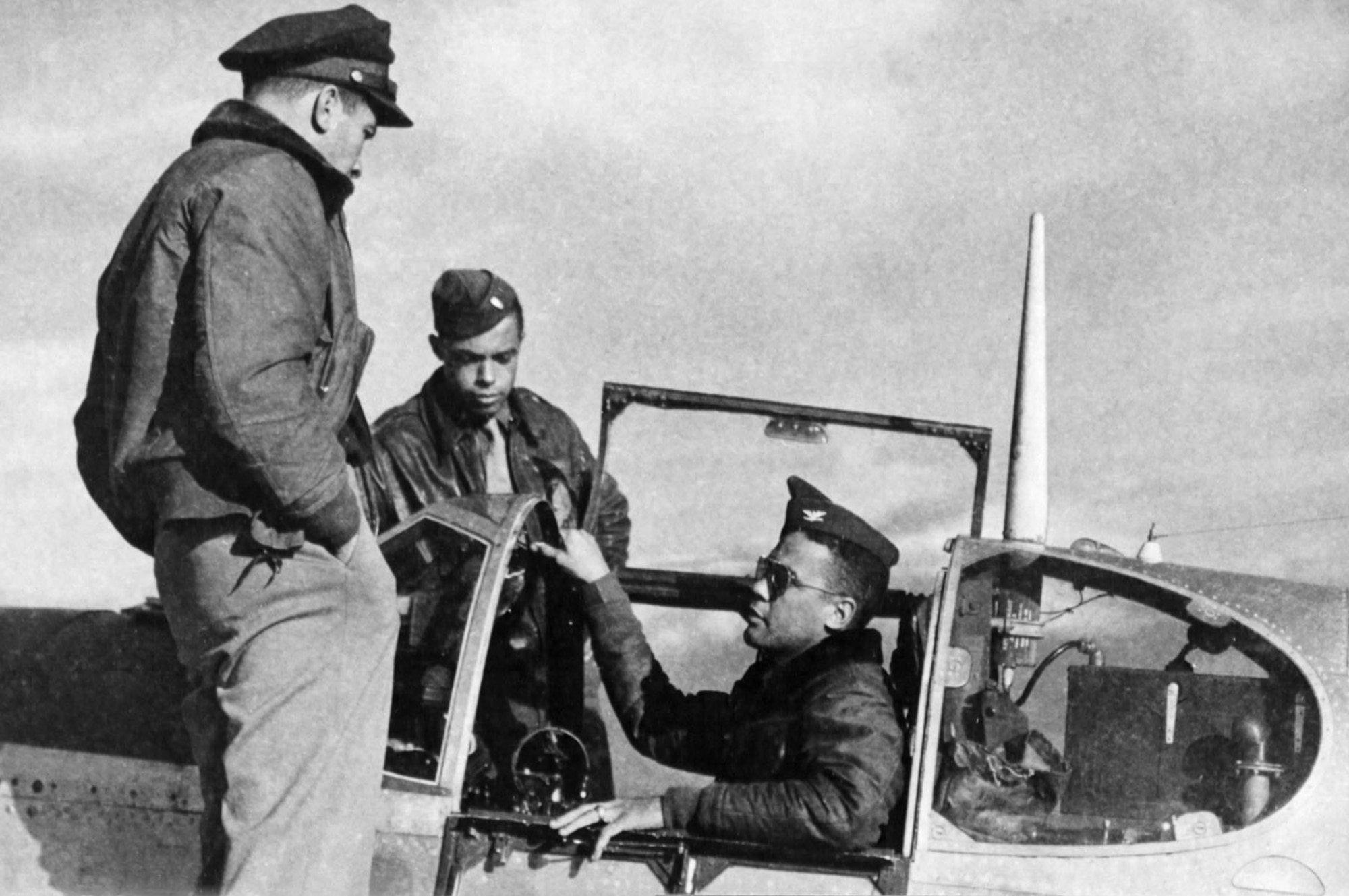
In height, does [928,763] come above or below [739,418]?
below

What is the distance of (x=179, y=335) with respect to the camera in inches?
115

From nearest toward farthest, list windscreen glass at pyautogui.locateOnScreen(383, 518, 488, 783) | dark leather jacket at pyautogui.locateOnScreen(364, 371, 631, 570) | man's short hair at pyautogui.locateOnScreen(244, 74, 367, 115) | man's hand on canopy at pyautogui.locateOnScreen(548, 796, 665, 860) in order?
man's short hair at pyautogui.locateOnScreen(244, 74, 367, 115), man's hand on canopy at pyautogui.locateOnScreen(548, 796, 665, 860), windscreen glass at pyautogui.locateOnScreen(383, 518, 488, 783), dark leather jacket at pyautogui.locateOnScreen(364, 371, 631, 570)

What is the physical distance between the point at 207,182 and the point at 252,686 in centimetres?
97

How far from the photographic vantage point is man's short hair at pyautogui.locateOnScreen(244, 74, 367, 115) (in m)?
3.19

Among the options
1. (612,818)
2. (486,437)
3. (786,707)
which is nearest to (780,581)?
(786,707)

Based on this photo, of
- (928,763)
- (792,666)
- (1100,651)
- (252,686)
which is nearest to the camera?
(252,686)

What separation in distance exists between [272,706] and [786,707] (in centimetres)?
146

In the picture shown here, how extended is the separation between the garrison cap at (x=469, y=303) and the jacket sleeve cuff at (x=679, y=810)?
1840 millimetres

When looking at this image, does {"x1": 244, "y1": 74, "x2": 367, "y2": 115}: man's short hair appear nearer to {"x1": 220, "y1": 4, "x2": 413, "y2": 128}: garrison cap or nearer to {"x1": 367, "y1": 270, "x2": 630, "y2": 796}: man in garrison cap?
{"x1": 220, "y1": 4, "x2": 413, "y2": 128}: garrison cap

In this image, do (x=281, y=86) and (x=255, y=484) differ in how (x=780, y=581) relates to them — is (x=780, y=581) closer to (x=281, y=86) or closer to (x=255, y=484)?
(x=255, y=484)

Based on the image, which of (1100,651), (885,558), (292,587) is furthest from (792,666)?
(292,587)

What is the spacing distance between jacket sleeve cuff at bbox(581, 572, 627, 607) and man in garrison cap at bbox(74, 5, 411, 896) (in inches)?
45.5

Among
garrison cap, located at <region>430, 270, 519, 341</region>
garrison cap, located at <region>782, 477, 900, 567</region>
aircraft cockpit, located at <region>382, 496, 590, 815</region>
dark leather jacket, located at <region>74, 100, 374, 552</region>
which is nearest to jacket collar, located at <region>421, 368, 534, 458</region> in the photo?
garrison cap, located at <region>430, 270, 519, 341</region>

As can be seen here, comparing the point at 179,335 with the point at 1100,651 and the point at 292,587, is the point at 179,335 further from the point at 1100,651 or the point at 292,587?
the point at 1100,651
